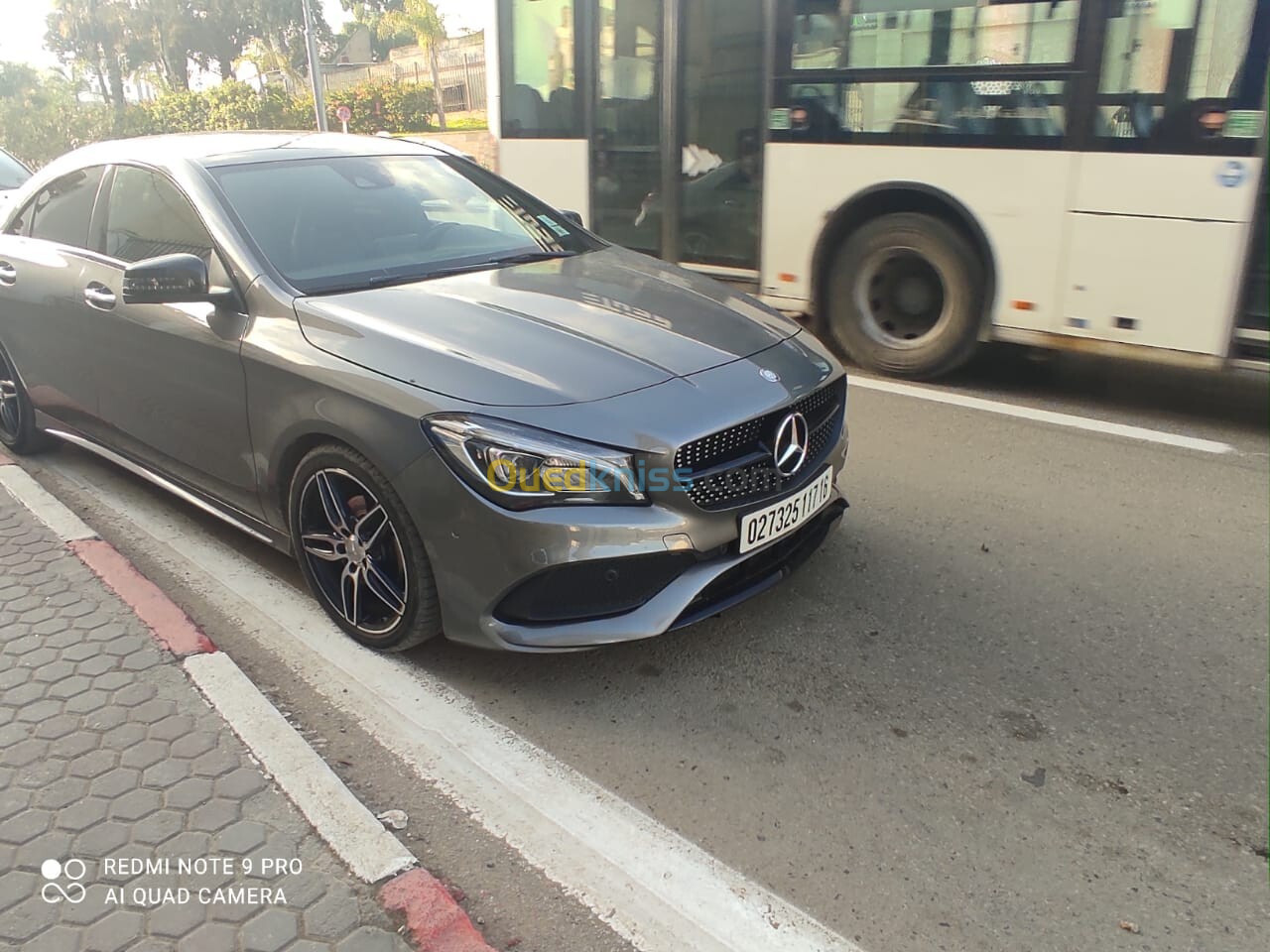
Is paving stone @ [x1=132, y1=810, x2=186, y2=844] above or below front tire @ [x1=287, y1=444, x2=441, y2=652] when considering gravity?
below

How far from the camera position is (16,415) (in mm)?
5129

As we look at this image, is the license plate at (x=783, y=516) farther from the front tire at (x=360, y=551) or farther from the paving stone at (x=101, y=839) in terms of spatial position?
the paving stone at (x=101, y=839)

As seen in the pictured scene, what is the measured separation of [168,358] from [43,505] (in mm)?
1400

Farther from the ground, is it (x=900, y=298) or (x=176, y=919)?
(x=900, y=298)

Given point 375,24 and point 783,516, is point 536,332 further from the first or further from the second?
point 375,24

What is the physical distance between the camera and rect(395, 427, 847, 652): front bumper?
8.91 ft

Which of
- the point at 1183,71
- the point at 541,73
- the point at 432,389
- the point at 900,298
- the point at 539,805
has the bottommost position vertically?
the point at 539,805

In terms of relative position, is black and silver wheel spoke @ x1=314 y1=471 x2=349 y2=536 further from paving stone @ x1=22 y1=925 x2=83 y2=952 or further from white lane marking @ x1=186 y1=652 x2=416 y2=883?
paving stone @ x1=22 y1=925 x2=83 y2=952

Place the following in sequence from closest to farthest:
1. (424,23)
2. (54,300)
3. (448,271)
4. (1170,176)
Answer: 1. (448,271)
2. (54,300)
3. (1170,176)
4. (424,23)

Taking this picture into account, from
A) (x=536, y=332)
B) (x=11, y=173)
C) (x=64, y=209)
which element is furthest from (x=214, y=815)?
(x=11, y=173)

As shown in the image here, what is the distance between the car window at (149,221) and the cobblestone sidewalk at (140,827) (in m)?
1.44

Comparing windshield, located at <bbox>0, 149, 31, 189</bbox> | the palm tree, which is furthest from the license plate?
the palm tree

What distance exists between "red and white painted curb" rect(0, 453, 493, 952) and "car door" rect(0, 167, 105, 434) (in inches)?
32.4

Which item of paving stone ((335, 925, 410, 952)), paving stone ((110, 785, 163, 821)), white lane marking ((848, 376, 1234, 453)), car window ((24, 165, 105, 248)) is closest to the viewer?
paving stone ((335, 925, 410, 952))
